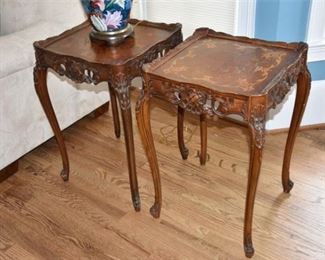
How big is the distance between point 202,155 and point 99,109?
72 centimetres

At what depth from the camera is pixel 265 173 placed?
186cm

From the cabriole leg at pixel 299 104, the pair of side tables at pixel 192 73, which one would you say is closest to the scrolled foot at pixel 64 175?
the pair of side tables at pixel 192 73

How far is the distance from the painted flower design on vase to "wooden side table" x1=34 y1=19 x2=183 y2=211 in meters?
0.07

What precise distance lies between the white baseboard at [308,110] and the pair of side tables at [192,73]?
412mm

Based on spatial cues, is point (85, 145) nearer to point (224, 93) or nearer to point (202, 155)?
point (202, 155)

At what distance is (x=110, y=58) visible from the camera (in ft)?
4.75

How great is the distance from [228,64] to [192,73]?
13 cm

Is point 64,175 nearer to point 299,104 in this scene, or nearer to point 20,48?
point 20,48

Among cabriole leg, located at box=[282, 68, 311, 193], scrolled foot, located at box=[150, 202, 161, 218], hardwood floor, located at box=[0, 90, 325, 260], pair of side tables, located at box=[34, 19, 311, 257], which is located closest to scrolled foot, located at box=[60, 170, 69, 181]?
hardwood floor, located at box=[0, 90, 325, 260]

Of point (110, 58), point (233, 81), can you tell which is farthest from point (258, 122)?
point (110, 58)

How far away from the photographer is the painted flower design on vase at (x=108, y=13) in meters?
1.47

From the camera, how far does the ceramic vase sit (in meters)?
1.47

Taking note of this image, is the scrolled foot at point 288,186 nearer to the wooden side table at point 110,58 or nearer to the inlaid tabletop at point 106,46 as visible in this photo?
the wooden side table at point 110,58

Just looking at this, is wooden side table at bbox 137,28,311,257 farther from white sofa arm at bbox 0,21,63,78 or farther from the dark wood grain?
white sofa arm at bbox 0,21,63,78
